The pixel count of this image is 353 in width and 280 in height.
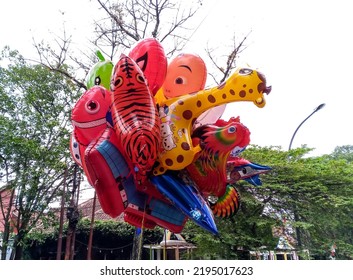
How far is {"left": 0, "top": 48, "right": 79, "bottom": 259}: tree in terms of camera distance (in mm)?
7996

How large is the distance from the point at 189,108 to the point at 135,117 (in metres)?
Result: 0.51

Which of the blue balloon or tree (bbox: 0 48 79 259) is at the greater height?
tree (bbox: 0 48 79 259)

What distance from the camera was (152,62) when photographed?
2.78 m

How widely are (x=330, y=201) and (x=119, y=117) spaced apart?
4.57m

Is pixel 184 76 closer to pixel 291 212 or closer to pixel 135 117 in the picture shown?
pixel 135 117

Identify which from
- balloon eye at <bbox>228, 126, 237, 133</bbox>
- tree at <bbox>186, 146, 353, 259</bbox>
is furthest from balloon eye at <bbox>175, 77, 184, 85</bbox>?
tree at <bbox>186, 146, 353, 259</bbox>

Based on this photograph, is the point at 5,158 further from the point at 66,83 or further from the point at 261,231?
the point at 261,231

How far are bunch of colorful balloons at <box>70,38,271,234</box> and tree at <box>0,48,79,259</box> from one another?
5649 mm

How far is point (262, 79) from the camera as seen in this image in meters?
2.58

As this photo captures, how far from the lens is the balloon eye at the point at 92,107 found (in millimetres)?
2533

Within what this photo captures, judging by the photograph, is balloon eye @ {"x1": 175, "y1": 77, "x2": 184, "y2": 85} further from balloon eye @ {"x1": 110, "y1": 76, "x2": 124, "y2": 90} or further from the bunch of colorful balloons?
balloon eye @ {"x1": 110, "y1": 76, "x2": 124, "y2": 90}

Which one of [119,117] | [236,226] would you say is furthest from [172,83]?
[236,226]

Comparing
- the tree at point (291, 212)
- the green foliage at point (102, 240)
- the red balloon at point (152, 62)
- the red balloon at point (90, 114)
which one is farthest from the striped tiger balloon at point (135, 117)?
the green foliage at point (102, 240)

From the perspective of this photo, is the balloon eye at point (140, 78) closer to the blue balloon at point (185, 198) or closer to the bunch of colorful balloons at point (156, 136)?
the bunch of colorful balloons at point (156, 136)
